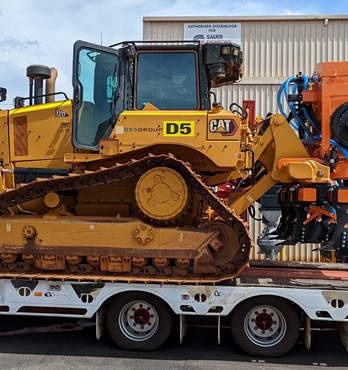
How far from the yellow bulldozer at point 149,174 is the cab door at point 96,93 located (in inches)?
0.5

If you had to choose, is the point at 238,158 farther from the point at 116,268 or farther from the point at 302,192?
the point at 116,268

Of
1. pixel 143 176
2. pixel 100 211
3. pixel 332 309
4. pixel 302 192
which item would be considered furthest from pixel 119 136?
pixel 332 309

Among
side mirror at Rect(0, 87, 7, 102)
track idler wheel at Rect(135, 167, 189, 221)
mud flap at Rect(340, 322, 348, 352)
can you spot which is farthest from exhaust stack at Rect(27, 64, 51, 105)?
mud flap at Rect(340, 322, 348, 352)

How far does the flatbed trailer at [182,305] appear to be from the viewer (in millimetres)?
5625

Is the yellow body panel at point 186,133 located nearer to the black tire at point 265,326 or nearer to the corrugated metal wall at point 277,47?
the black tire at point 265,326

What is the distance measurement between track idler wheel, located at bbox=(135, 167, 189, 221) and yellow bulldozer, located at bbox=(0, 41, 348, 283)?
0.04 feet

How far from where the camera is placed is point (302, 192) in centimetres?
625

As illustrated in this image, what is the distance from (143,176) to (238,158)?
125cm

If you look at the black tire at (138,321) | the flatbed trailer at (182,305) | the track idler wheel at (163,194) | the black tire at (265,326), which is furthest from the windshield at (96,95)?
the black tire at (265,326)

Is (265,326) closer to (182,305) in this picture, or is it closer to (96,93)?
(182,305)

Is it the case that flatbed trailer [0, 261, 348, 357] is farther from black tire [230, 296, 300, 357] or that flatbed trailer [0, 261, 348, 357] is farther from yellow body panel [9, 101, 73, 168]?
yellow body panel [9, 101, 73, 168]

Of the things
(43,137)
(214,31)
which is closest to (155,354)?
(43,137)

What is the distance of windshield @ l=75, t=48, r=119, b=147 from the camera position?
6430 millimetres

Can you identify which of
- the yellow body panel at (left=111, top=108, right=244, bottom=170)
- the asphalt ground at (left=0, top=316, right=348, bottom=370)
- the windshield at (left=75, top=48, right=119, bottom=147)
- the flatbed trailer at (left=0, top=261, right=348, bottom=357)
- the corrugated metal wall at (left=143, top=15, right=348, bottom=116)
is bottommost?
the asphalt ground at (left=0, top=316, right=348, bottom=370)
